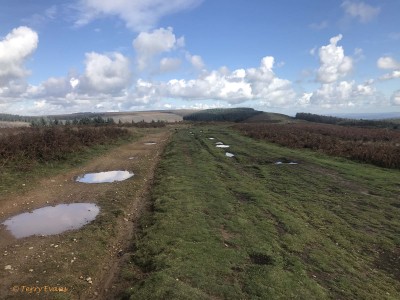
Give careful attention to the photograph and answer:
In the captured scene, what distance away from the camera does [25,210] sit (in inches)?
620

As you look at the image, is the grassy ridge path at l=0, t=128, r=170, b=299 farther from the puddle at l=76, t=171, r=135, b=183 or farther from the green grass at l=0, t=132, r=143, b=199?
the puddle at l=76, t=171, r=135, b=183

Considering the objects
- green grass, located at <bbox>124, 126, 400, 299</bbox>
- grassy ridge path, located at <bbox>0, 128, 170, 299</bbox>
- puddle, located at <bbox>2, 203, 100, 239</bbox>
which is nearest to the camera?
grassy ridge path, located at <bbox>0, 128, 170, 299</bbox>

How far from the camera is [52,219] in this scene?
1451 cm

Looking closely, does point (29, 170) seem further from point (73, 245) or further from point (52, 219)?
point (73, 245)

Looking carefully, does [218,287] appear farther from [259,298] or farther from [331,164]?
[331,164]

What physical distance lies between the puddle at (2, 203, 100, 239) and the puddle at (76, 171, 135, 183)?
5.65m

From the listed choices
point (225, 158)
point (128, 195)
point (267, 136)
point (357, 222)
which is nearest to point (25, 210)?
point (128, 195)

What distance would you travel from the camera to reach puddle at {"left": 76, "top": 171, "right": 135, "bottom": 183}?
2228cm

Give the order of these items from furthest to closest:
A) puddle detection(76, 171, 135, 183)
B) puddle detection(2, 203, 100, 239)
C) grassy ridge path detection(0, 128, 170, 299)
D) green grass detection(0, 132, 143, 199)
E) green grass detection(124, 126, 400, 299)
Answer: puddle detection(76, 171, 135, 183) → green grass detection(0, 132, 143, 199) → puddle detection(2, 203, 100, 239) → green grass detection(124, 126, 400, 299) → grassy ridge path detection(0, 128, 170, 299)

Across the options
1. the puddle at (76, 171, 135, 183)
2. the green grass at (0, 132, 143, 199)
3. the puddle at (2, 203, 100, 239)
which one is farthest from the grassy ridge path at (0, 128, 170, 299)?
the puddle at (76, 171, 135, 183)

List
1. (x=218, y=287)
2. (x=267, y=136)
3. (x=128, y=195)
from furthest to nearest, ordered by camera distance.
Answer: (x=267, y=136) → (x=128, y=195) → (x=218, y=287)

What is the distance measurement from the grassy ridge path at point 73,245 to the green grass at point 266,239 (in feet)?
2.70

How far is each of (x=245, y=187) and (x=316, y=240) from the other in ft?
25.2

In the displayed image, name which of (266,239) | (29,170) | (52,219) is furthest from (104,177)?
(266,239)
